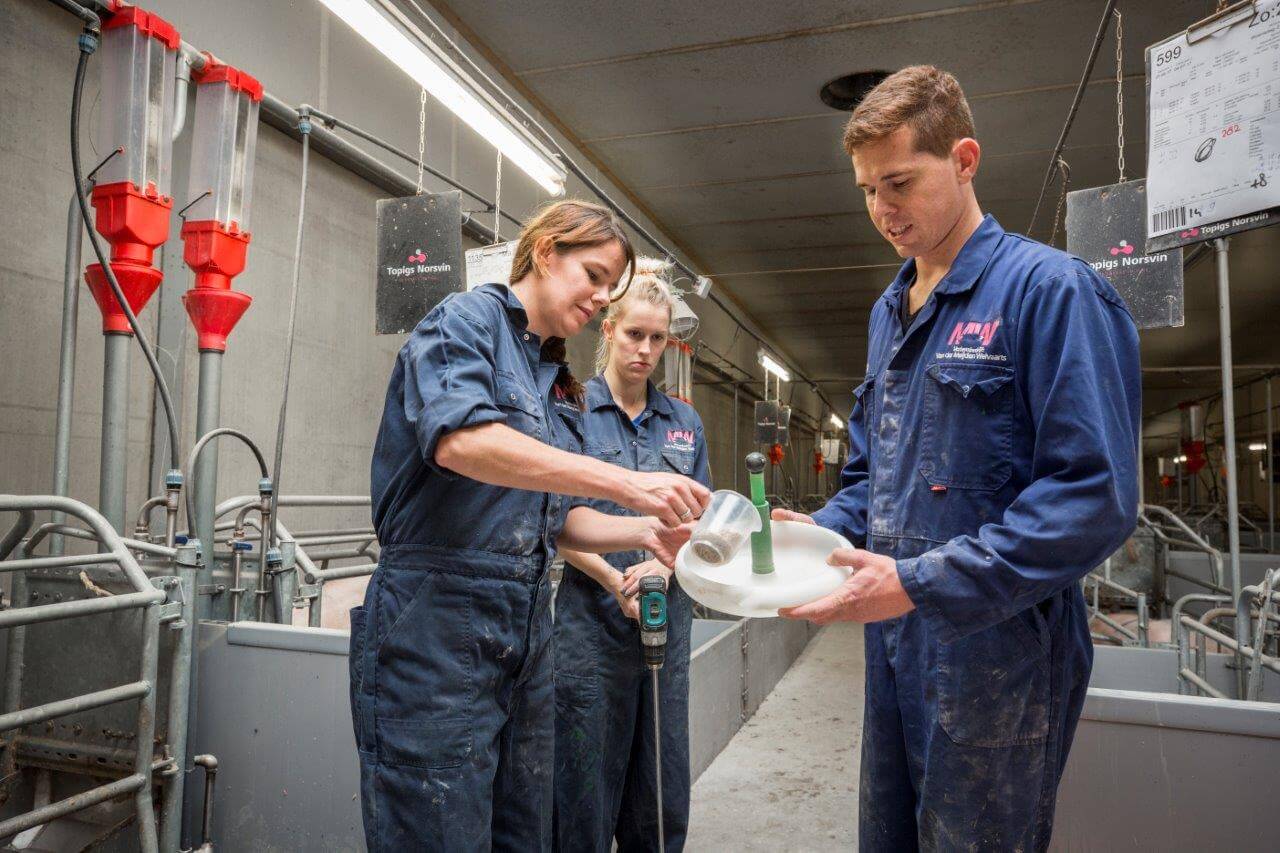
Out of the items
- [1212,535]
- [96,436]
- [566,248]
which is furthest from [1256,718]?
[1212,535]

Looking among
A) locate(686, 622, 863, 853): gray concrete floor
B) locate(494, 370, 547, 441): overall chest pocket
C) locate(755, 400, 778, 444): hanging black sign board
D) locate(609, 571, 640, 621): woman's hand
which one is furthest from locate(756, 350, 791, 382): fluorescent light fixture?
locate(494, 370, 547, 441): overall chest pocket

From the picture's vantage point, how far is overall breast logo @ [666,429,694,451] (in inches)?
93.0

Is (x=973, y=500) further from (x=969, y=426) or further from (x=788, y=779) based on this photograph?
(x=788, y=779)

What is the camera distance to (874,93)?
4.15 feet

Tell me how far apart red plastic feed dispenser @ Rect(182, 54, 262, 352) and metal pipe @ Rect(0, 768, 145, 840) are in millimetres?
1270

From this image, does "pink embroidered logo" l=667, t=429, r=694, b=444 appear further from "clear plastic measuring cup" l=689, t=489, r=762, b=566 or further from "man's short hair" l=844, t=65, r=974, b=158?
"man's short hair" l=844, t=65, r=974, b=158

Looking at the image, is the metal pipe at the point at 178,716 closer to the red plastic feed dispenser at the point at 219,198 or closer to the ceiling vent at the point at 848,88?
the red plastic feed dispenser at the point at 219,198

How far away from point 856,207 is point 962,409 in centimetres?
653

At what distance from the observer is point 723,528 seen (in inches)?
48.8

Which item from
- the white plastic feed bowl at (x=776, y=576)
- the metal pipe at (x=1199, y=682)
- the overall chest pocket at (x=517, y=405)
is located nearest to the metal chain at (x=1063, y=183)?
the metal pipe at (x=1199, y=682)

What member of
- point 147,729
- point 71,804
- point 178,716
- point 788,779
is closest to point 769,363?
point 788,779

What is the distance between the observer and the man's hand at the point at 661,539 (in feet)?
4.99

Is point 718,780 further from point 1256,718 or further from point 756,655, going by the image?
point 1256,718

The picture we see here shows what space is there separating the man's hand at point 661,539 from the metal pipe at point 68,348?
1.75 meters
